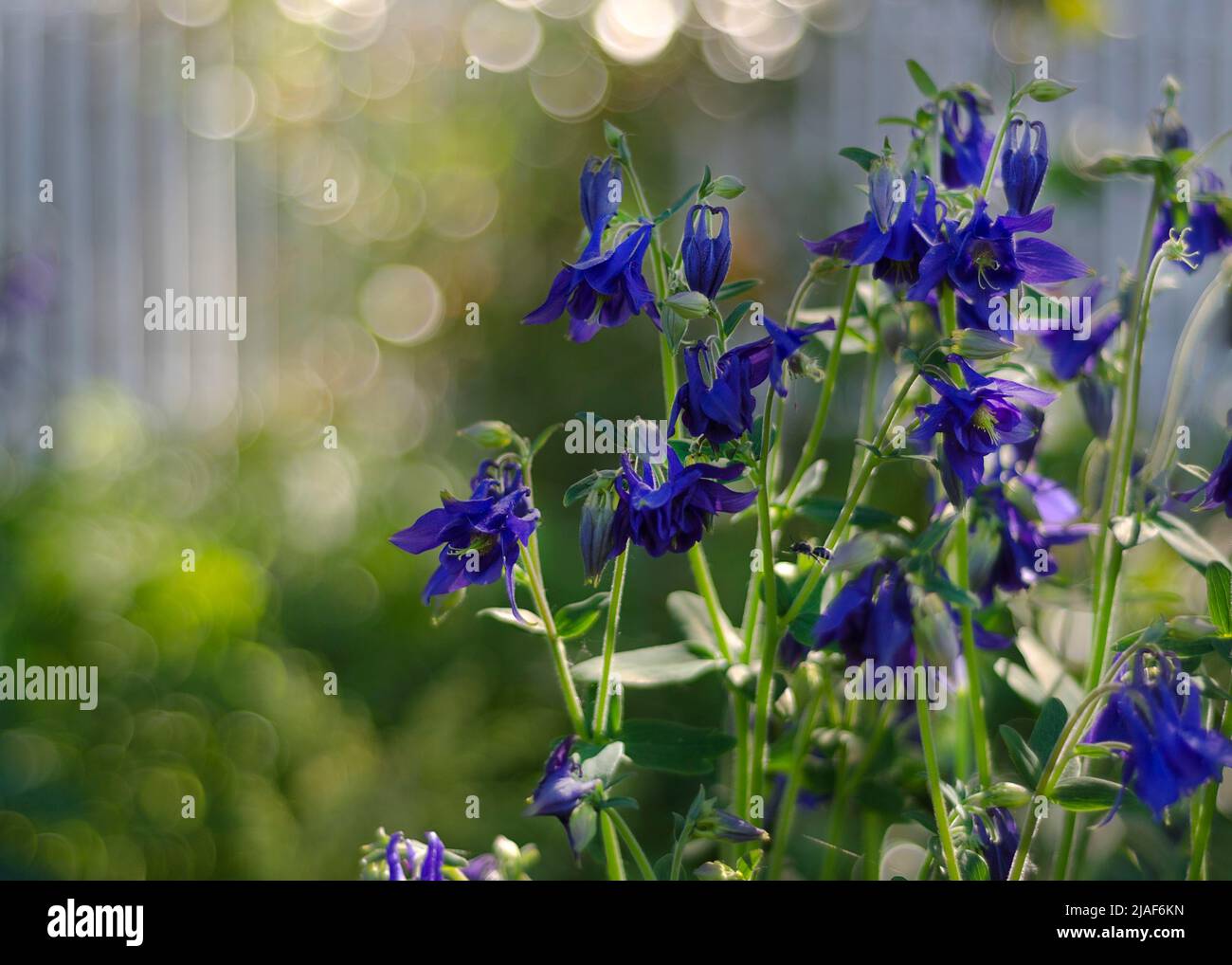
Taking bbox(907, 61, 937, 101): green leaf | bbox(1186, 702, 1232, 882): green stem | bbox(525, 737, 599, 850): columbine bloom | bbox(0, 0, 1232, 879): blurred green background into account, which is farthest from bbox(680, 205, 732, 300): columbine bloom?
bbox(0, 0, 1232, 879): blurred green background

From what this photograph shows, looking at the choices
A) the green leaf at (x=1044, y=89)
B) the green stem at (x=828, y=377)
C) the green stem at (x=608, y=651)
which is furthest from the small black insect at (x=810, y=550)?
the green leaf at (x=1044, y=89)

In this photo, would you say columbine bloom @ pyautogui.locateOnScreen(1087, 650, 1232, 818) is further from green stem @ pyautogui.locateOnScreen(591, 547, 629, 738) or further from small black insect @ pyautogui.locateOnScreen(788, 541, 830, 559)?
green stem @ pyautogui.locateOnScreen(591, 547, 629, 738)

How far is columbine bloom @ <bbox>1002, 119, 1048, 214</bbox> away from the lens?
73 centimetres

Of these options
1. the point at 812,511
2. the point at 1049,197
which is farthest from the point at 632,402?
the point at 812,511

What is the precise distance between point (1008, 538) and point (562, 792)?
1.30ft

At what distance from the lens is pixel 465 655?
2051mm

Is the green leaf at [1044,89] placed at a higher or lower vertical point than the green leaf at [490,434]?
higher

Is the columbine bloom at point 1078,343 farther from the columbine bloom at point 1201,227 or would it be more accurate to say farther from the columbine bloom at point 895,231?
the columbine bloom at point 895,231

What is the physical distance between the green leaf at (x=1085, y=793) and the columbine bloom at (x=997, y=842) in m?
0.05

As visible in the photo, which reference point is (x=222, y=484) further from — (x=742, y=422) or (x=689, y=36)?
(x=742, y=422)

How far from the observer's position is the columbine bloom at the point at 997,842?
0.71 metres

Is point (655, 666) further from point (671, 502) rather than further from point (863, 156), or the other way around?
point (863, 156)

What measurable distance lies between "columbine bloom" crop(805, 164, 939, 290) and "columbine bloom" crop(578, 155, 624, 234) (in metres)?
0.17
